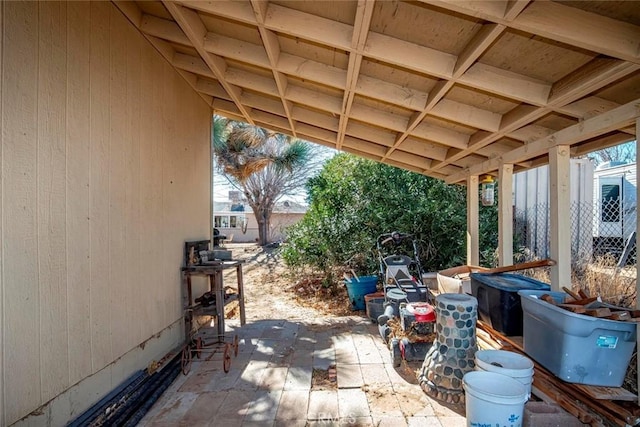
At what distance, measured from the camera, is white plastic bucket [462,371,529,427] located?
1840mm

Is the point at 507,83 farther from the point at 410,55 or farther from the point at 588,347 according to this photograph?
the point at 588,347

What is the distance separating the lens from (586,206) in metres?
6.59

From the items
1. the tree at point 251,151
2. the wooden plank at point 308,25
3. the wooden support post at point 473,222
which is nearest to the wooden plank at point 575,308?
the wooden plank at point 308,25

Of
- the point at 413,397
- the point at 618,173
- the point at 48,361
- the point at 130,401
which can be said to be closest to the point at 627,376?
the point at 413,397

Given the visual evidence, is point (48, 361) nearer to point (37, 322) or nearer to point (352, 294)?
point (37, 322)

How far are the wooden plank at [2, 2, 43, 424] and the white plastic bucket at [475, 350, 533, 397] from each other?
2565 millimetres

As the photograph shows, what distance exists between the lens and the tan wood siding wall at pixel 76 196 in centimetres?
169

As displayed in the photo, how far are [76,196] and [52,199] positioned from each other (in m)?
0.18

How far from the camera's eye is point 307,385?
9.34 ft

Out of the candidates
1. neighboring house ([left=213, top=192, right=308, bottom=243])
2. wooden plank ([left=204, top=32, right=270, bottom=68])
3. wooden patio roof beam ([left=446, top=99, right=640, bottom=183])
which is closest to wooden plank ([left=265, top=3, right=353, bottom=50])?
wooden plank ([left=204, top=32, right=270, bottom=68])

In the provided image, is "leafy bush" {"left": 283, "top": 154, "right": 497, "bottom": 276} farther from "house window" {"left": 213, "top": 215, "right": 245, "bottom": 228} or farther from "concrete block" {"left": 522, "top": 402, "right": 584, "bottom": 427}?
"house window" {"left": 213, "top": 215, "right": 245, "bottom": 228}

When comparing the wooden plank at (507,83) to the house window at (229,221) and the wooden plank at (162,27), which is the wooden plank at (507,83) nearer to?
the wooden plank at (162,27)

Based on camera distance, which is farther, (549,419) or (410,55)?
(410,55)

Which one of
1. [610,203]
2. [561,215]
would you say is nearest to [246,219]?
[610,203]
